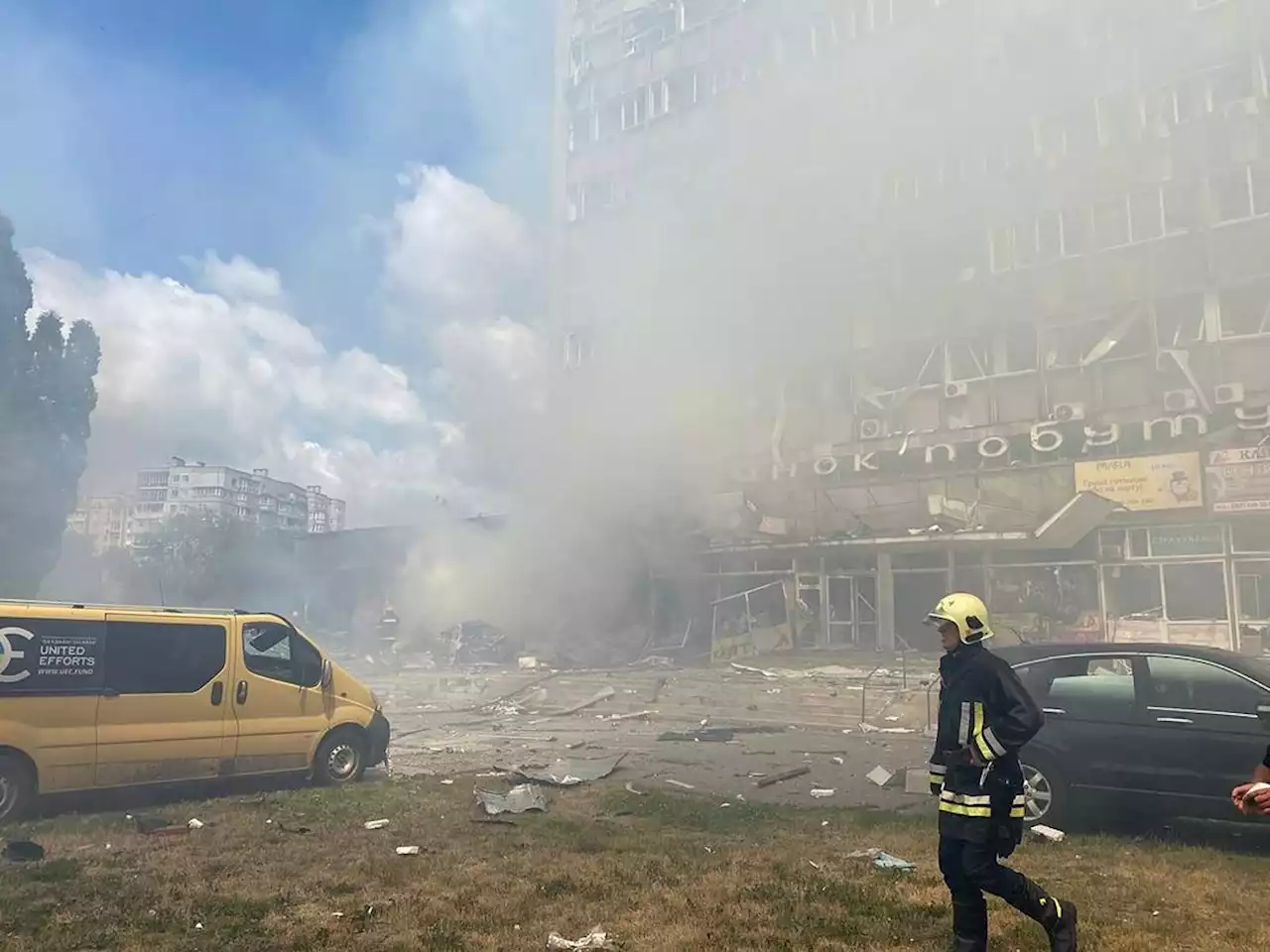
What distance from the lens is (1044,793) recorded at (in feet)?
18.6

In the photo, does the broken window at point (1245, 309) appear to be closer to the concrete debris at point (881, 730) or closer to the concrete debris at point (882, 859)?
the concrete debris at point (881, 730)

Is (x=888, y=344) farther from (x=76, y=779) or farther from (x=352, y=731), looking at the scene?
(x=76, y=779)

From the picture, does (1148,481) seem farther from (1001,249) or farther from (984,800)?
(984,800)

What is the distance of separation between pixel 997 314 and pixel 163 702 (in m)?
21.3

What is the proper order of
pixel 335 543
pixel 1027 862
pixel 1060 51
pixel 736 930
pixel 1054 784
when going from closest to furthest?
pixel 736 930, pixel 1027 862, pixel 1054 784, pixel 1060 51, pixel 335 543

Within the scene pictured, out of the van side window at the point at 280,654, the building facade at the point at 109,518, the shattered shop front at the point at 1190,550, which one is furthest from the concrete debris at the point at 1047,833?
the building facade at the point at 109,518

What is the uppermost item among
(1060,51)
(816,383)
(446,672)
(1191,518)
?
(1060,51)

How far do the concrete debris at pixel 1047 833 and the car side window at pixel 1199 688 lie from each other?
3.40 ft

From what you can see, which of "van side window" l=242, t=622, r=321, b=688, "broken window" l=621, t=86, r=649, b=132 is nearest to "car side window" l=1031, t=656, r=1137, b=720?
"van side window" l=242, t=622, r=321, b=688

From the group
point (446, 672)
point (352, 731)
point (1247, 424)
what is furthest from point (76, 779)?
point (1247, 424)

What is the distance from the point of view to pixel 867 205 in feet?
73.1

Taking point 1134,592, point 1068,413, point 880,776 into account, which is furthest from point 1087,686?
point 1068,413

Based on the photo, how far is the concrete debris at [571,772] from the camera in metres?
7.55

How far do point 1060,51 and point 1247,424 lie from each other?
8.97 metres
